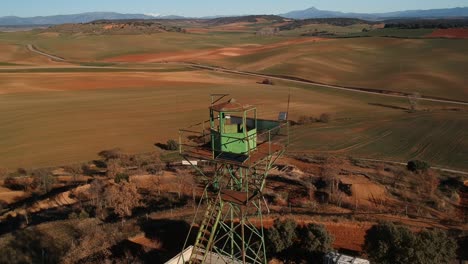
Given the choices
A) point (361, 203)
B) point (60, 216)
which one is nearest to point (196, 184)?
point (60, 216)

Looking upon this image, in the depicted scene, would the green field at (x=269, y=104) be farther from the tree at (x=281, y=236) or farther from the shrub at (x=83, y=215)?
the tree at (x=281, y=236)

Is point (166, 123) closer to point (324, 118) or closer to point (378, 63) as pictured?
point (324, 118)

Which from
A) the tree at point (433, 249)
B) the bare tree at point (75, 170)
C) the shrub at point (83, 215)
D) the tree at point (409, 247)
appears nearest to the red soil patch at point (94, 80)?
the bare tree at point (75, 170)

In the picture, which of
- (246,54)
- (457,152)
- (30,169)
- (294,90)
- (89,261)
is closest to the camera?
(89,261)

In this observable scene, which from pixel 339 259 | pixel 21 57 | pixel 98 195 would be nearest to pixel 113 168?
pixel 98 195

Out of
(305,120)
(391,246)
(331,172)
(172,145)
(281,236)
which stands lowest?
(305,120)

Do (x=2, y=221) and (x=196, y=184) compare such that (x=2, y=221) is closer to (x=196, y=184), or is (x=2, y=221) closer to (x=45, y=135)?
(x=196, y=184)
